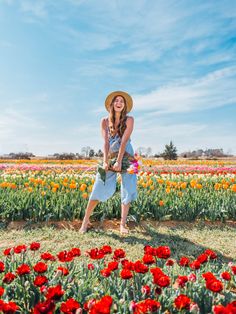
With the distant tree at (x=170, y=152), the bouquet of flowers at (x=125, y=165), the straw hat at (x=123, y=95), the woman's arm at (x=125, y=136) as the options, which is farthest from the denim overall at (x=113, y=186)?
the distant tree at (x=170, y=152)

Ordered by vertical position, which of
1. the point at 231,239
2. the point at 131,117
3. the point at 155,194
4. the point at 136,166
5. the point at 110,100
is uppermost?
the point at 110,100

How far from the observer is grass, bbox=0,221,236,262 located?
13.7 feet

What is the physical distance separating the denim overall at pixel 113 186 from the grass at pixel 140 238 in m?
0.56

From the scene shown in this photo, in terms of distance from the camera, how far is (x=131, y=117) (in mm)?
4617

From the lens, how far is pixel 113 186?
4742 millimetres

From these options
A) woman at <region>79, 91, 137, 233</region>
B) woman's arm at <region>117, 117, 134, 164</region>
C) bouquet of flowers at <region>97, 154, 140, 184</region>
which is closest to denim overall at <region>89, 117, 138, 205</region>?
woman at <region>79, 91, 137, 233</region>

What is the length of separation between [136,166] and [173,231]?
4.33 feet

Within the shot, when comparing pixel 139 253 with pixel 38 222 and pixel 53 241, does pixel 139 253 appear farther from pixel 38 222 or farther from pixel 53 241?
pixel 38 222

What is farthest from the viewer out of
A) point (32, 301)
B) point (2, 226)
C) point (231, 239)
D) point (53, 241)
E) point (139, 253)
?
point (2, 226)

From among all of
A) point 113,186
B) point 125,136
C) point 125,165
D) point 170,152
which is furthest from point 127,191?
point 170,152

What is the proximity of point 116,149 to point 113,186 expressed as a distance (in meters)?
0.56

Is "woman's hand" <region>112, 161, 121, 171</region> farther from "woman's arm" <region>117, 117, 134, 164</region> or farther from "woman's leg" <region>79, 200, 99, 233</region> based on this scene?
"woman's leg" <region>79, 200, 99, 233</region>

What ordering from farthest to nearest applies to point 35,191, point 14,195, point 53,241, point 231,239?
point 35,191 < point 14,195 < point 231,239 < point 53,241

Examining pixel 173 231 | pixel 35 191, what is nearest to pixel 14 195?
pixel 35 191
